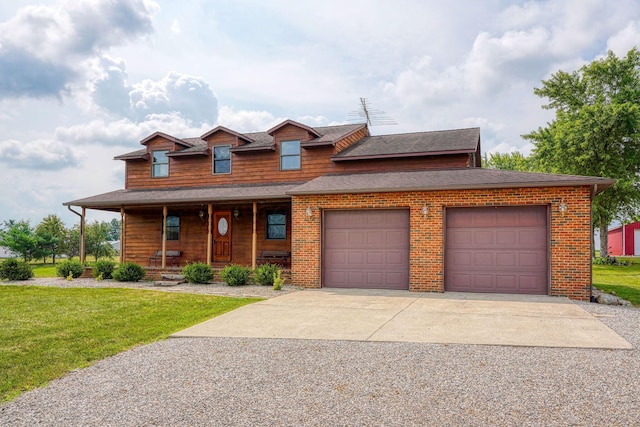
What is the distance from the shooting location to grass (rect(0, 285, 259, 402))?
571cm

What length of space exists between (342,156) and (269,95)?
12.3 feet

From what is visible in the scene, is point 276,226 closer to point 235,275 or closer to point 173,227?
point 235,275

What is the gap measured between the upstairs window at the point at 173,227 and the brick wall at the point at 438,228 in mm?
7302

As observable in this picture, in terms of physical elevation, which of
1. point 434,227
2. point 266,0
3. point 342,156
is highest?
point 266,0

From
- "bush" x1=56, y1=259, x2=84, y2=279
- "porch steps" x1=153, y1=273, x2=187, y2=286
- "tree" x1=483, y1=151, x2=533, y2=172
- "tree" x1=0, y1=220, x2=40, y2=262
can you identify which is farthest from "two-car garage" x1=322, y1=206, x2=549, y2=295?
"tree" x1=483, y1=151, x2=533, y2=172

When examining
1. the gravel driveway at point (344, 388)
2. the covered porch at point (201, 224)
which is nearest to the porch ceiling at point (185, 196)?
the covered porch at point (201, 224)

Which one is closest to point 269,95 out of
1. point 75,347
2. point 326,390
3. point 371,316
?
point 371,316

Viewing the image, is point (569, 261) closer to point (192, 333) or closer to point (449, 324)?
point (449, 324)

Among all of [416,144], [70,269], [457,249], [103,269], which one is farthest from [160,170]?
[457,249]

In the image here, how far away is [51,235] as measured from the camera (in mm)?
28734

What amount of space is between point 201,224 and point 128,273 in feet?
11.7

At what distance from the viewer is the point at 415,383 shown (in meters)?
4.93

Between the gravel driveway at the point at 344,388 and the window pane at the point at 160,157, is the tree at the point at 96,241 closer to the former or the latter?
the window pane at the point at 160,157

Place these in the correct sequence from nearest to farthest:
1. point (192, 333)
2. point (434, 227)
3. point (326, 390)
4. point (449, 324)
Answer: point (326, 390)
point (192, 333)
point (449, 324)
point (434, 227)
